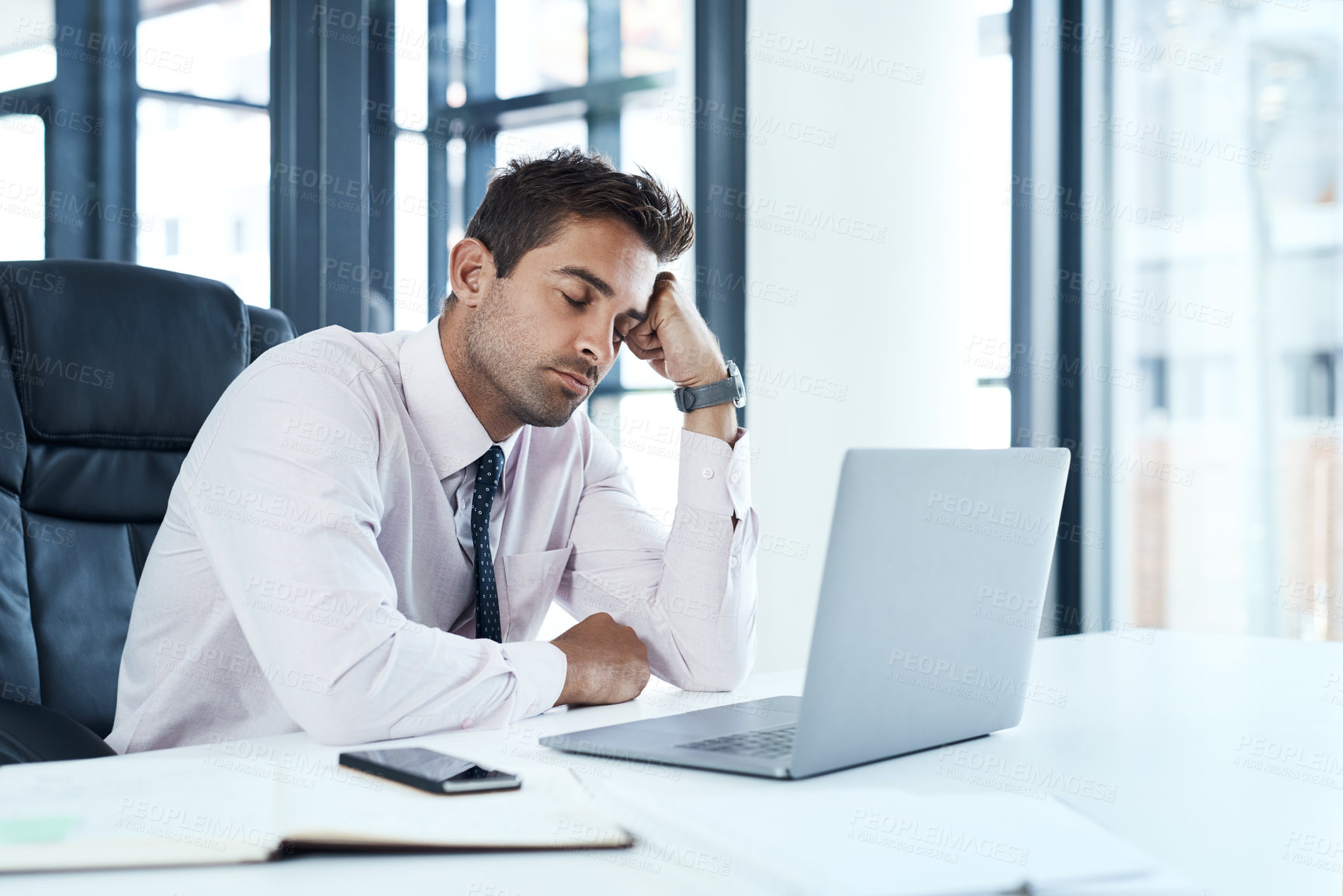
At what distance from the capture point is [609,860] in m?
0.64

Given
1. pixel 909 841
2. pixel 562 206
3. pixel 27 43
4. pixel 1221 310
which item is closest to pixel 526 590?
pixel 562 206

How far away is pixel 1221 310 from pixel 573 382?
1963mm

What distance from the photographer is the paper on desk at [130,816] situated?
614 mm

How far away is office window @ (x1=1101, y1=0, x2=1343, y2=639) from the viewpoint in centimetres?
261

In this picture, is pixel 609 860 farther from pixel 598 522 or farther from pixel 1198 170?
pixel 1198 170

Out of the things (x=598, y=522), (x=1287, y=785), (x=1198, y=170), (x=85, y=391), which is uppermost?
(x=1198, y=170)

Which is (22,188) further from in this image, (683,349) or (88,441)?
(683,349)

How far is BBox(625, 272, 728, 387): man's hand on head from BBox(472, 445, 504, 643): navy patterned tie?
1.01 ft

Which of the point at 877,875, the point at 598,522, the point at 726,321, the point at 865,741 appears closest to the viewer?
the point at 877,875

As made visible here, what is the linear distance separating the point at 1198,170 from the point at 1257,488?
0.80 metres

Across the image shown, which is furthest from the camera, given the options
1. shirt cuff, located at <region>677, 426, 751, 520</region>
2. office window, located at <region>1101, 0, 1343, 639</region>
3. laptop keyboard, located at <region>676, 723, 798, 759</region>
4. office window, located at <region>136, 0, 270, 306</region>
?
office window, located at <region>1101, 0, 1343, 639</region>

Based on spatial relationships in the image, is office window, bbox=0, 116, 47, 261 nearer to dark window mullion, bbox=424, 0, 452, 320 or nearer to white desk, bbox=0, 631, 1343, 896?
dark window mullion, bbox=424, 0, 452, 320

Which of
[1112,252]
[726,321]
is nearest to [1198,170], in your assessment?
[1112,252]

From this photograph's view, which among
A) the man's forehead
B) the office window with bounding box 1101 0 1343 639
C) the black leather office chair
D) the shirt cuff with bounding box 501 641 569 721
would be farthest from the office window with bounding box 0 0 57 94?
the office window with bounding box 1101 0 1343 639
